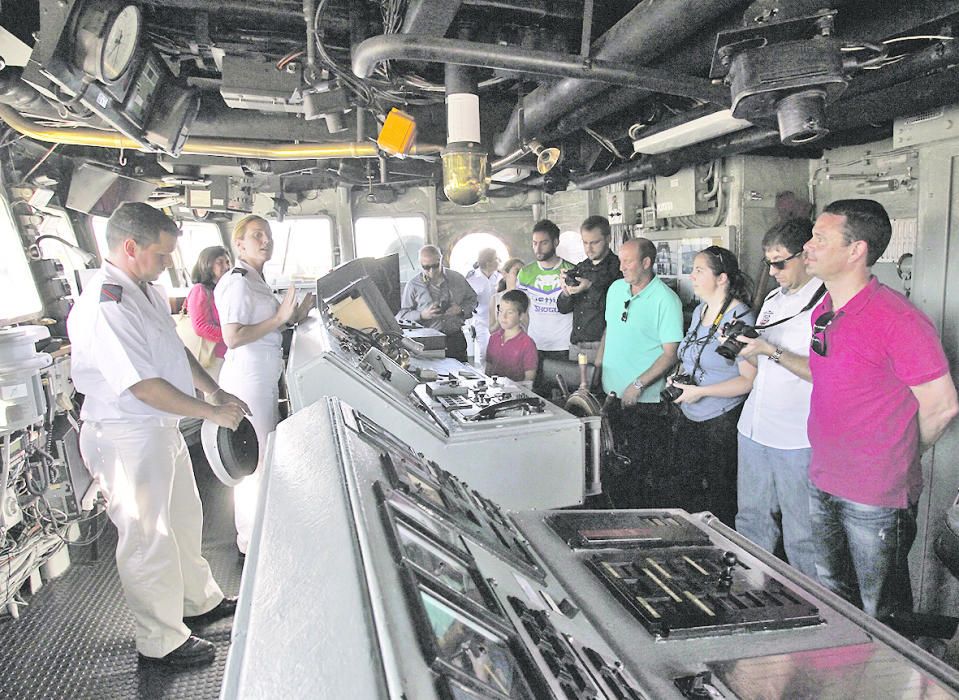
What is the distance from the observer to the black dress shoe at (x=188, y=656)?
7.90ft

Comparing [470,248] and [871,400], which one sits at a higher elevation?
[470,248]

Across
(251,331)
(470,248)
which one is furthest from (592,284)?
(470,248)

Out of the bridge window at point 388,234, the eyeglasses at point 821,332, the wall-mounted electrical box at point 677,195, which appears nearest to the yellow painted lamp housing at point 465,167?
the eyeglasses at point 821,332

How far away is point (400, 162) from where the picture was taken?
5691 mm

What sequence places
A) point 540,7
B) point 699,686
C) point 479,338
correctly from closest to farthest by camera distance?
1. point 699,686
2. point 540,7
3. point 479,338

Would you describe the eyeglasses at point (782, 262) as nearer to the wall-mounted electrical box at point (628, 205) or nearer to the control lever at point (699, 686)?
the control lever at point (699, 686)

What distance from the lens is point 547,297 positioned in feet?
13.9

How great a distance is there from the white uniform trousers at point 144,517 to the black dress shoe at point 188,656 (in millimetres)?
24

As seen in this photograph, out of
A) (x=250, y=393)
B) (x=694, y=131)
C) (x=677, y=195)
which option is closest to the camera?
(x=694, y=131)

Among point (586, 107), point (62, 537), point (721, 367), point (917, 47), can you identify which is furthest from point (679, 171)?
point (62, 537)

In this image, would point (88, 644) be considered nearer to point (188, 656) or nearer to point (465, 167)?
point (188, 656)

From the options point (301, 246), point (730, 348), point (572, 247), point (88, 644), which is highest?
point (301, 246)

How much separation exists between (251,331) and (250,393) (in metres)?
0.35

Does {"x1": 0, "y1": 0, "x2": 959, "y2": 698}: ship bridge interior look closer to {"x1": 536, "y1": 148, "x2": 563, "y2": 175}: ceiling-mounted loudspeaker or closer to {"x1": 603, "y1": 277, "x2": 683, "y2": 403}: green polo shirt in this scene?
{"x1": 536, "y1": 148, "x2": 563, "y2": 175}: ceiling-mounted loudspeaker
